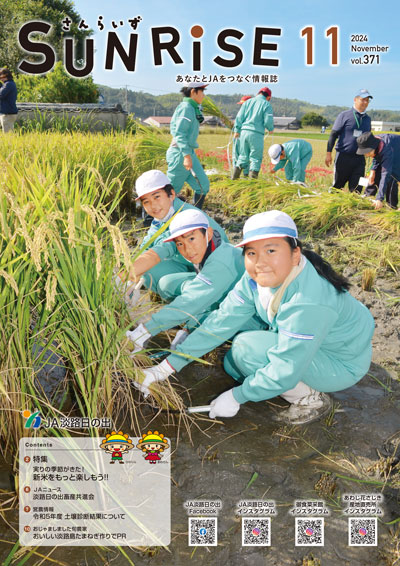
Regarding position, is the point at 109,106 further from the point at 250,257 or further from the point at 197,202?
the point at 250,257

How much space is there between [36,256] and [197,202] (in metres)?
4.53

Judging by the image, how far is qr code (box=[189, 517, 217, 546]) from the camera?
1.55m

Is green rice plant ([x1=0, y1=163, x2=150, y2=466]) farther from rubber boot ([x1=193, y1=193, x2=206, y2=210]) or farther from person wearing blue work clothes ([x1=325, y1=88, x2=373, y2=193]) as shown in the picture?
person wearing blue work clothes ([x1=325, y1=88, x2=373, y2=193])

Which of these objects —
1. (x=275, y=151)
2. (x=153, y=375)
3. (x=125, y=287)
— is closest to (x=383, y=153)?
(x=275, y=151)

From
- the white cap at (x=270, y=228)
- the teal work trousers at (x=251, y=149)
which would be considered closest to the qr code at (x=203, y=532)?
the white cap at (x=270, y=228)

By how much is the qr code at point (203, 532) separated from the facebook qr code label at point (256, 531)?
0.11 metres

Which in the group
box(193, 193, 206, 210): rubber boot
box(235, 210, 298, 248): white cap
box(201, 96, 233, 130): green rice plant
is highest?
box(201, 96, 233, 130): green rice plant

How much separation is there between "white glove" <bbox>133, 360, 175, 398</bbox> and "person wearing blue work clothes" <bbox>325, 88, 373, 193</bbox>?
4654mm

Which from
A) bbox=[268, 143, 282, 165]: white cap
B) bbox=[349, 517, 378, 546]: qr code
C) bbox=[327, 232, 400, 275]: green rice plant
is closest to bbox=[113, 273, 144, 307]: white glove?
bbox=[349, 517, 378, 546]: qr code

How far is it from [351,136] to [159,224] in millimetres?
3727

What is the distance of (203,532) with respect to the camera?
61.7 inches

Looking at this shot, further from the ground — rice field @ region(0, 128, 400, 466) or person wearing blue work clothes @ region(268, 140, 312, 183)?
person wearing blue work clothes @ region(268, 140, 312, 183)

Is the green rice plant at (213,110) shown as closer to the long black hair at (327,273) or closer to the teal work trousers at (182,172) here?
the teal work trousers at (182,172)

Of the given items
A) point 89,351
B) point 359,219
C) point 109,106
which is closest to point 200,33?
point 359,219
